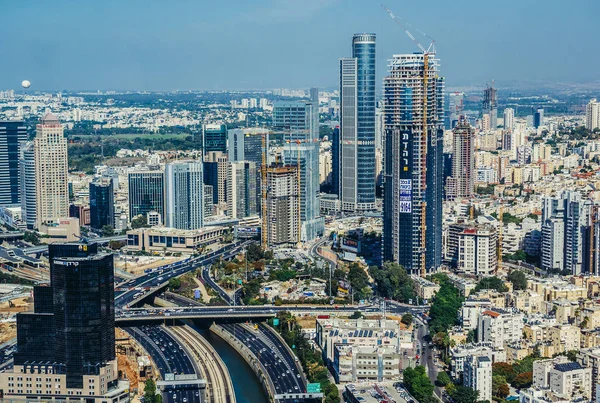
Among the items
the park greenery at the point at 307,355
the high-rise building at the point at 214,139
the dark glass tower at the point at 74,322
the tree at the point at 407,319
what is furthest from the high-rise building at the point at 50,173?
the dark glass tower at the point at 74,322

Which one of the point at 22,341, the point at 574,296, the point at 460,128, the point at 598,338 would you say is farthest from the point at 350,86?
the point at 22,341

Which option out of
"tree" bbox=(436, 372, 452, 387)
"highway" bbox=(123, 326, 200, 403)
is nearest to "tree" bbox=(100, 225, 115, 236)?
"highway" bbox=(123, 326, 200, 403)

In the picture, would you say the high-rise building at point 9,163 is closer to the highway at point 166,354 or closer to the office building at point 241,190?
the office building at point 241,190

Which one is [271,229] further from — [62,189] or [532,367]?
[532,367]

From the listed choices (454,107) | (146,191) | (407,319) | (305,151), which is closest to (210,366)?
(407,319)

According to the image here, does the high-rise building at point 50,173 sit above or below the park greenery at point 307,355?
above

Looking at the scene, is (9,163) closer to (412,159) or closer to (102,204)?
(102,204)
